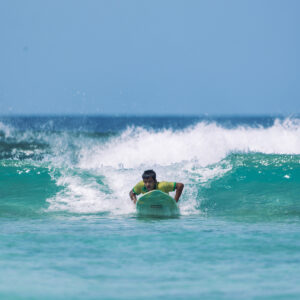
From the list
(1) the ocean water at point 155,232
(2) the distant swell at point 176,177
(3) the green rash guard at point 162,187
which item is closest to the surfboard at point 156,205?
(1) the ocean water at point 155,232

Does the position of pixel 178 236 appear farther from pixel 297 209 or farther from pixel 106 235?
pixel 297 209

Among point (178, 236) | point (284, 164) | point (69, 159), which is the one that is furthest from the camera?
point (69, 159)

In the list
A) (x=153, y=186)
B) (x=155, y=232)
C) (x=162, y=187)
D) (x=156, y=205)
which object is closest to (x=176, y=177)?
(x=162, y=187)

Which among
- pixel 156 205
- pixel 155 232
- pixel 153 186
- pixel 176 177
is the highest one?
pixel 176 177

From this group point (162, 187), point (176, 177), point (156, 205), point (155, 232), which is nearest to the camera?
point (155, 232)

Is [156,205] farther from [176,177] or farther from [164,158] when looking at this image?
[164,158]

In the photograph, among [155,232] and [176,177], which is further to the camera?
[176,177]

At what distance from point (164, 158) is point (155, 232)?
40.5 feet

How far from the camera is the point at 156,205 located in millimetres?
10547

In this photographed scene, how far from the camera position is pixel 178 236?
8.55m

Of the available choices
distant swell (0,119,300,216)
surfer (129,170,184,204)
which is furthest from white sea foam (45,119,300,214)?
surfer (129,170,184,204)

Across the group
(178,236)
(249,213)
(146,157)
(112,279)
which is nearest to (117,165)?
(146,157)

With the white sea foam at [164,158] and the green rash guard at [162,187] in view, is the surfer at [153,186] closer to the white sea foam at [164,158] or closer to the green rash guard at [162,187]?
the green rash guard at [162,187]

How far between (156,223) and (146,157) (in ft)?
36.8
